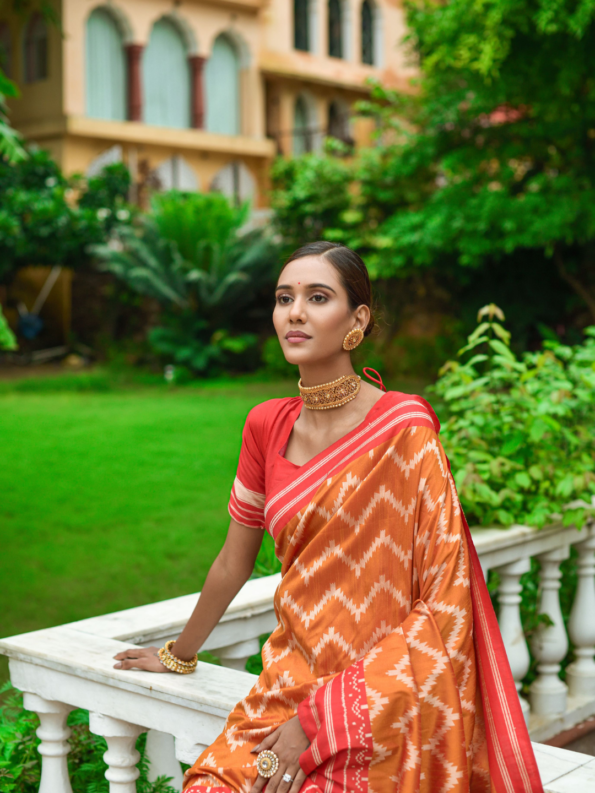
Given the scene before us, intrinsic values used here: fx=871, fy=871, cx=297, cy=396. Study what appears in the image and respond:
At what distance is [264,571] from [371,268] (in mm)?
9789

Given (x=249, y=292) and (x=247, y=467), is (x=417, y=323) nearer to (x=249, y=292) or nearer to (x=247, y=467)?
(x=249, y=292)

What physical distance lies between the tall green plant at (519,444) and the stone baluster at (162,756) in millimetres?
1187

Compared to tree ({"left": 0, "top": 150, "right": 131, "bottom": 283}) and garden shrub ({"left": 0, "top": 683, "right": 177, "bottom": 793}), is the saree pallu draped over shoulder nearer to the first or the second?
garden shrub ({"left": 0, "top": 683, "right": 177, "bottom": 793})

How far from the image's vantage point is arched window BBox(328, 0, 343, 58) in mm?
20328

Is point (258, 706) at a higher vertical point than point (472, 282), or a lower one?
lower

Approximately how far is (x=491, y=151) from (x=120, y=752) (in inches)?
429

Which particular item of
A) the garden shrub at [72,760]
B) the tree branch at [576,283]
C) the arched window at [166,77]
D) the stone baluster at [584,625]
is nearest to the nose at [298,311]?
the garden shrub at [72,760]

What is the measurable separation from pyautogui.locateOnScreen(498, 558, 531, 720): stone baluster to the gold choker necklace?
137 centimetres

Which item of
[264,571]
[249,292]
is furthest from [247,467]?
[249,292]

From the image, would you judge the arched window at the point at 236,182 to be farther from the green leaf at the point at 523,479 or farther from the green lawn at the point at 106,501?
the green leaf at the point at 523,479

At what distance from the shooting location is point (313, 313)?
5.06ft

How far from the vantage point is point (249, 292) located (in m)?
15.1

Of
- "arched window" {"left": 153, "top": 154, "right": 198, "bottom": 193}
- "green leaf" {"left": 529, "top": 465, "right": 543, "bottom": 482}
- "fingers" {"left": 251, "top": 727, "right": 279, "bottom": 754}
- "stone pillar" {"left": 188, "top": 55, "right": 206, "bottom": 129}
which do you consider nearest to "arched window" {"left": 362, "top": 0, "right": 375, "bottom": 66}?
"stone pillar" {"left": 188, "top": 55, "right": 206, "bottom": 129}

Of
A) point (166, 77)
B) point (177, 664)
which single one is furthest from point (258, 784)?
point (166, 77)
